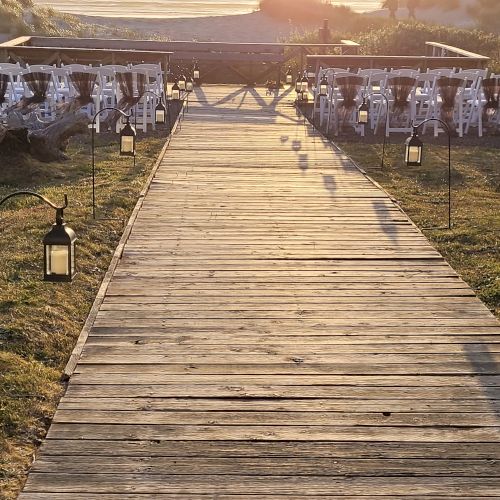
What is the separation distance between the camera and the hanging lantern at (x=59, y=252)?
14.2 ft

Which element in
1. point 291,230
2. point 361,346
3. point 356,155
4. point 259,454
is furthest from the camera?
point 356,155

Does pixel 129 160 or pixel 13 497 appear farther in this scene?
pixel 129 160

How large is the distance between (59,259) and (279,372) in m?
1.15

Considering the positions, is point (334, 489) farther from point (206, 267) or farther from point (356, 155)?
point (356, 155)

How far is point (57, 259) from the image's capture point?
445 cm

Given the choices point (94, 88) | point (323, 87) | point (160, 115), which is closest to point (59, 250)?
point (160, 115)

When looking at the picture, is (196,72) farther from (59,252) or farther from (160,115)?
(59,252)

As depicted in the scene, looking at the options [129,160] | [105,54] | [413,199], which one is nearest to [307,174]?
[413,199]

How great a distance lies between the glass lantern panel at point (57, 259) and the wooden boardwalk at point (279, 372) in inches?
18.5

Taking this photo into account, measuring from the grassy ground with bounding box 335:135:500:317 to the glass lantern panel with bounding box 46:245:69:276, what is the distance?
253 cm

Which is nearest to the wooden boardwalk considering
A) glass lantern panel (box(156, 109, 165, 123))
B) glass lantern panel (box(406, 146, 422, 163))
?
glass lantern panel (box(406, 146, 422, 163))

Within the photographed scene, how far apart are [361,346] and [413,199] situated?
4.48 meters

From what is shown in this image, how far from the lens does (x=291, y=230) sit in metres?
7.54

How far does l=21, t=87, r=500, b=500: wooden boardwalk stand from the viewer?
3559mm
